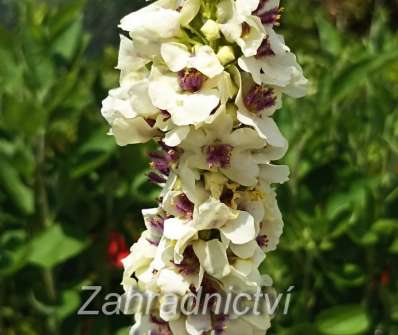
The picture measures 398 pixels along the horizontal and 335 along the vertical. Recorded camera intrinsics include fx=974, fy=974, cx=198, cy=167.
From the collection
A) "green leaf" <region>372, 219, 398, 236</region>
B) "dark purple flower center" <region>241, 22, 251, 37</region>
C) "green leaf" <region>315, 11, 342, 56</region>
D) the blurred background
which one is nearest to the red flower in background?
the blurred background

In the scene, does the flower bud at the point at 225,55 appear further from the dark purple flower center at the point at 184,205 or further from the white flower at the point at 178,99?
the dark purple flower center at the point at 184,205

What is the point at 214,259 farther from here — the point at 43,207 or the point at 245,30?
the point at 43,207

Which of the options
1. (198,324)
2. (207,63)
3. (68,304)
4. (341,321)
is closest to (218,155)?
(207,63)

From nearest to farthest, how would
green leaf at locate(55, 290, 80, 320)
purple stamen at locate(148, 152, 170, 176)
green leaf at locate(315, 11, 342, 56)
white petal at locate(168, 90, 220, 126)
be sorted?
white petal at locate(168, 90, 220, 126) → purple stamen at locate(148, 152, 170, 176) → green leaf at locate(55, 290, 80, 320) → green leaf at locate(315, 11, 342, 56)

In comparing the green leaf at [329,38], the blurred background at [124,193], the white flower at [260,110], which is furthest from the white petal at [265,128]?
the green leaf at [329,38]

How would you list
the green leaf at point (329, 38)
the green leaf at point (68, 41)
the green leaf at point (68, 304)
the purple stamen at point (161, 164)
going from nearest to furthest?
the purple stamen at point (161, 164)
the green leaf at point (68, 304)
the green leaf at point (68, 41)
the green leaf at point (329, 38)

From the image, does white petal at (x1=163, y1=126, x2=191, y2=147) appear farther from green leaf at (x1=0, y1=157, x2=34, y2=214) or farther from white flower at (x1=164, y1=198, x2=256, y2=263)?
green leaf at (x1=0, y1=157, x2=34, y2=214)

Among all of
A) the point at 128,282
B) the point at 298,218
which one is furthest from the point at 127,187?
the point at 128,282

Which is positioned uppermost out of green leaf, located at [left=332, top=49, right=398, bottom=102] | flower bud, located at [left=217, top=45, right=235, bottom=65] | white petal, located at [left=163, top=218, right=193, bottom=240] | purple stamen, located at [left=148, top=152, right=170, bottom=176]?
flower bud, located at [left=217, top=45, right=235, bottom=65]
